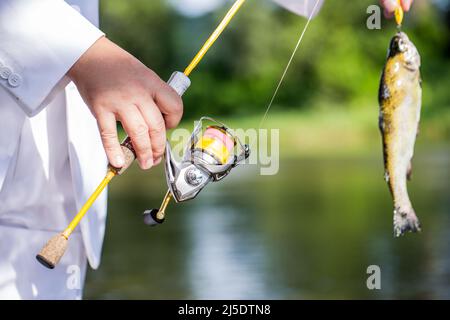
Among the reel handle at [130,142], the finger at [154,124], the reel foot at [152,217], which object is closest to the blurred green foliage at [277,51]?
the reel foot at [152,217]

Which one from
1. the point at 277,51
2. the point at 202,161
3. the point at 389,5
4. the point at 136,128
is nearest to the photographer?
the point at 136,128

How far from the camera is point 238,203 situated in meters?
9.71

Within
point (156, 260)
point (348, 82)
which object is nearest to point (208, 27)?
point (348, 82)

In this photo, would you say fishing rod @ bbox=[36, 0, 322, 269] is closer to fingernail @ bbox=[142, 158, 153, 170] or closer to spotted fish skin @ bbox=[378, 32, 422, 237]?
fingernail @ bbox=[142, 158, 153, 170]

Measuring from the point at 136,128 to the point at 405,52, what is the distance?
26.9 inches

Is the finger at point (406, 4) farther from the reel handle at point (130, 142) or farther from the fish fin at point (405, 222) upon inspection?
the reel handle at point (130, 142)

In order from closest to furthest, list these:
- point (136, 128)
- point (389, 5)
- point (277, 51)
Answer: point (136, 128) → point (389, 5) → point (277, 51)

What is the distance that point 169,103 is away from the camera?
149cm

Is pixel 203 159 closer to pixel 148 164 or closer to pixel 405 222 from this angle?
pixel 148 164

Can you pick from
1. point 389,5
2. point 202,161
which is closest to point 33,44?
point 202,161

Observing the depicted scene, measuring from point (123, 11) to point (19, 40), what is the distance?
26.1m

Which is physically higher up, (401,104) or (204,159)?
(401,104)

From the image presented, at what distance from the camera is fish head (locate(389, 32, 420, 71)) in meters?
1.93

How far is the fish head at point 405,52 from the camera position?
1929 millimetres
